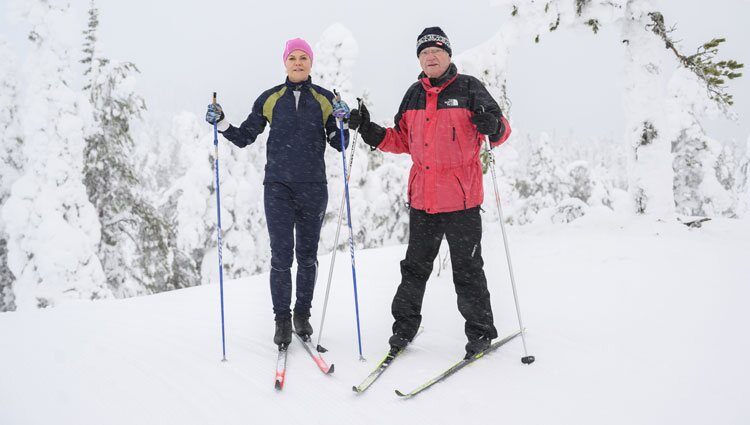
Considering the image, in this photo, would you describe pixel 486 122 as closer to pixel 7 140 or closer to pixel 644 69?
pixel 644 69

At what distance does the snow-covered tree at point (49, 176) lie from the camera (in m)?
11.6

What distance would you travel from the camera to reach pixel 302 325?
4023 millimetres

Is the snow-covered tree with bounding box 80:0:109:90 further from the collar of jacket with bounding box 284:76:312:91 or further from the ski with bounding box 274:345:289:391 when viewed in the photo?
the ski with bounding box 274:345:289:391

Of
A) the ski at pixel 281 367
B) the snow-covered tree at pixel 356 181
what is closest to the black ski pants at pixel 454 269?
the ski at pixel 281 367

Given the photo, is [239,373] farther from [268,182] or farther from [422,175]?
[422,175]

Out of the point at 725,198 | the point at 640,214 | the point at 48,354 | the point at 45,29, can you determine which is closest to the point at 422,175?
the point at 48,354

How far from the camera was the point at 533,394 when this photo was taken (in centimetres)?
290

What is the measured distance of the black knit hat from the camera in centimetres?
355

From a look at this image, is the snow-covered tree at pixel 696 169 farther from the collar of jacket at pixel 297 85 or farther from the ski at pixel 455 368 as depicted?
the collar of jacket at pixel 297 85

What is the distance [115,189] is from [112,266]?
95.8 inches

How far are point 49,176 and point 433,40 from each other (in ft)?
40.2

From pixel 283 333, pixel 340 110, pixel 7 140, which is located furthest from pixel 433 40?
pixel 7 140

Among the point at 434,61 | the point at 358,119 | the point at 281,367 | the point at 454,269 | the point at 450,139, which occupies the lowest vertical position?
the point at 281,367

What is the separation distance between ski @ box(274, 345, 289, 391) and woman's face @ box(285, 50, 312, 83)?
2.33 m
